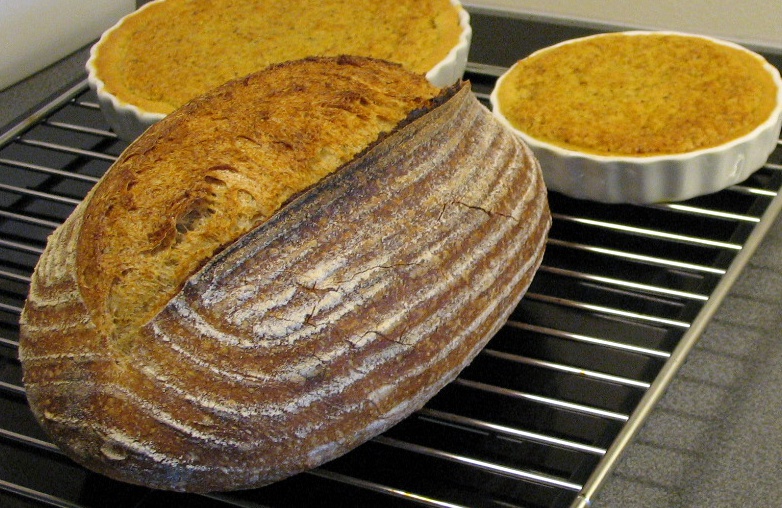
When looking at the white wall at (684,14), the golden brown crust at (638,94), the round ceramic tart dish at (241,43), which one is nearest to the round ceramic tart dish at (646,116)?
the golden brown crust at (638,94)

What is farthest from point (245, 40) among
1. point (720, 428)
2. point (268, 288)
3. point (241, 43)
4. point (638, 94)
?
point (720, 428)

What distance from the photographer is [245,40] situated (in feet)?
5.34

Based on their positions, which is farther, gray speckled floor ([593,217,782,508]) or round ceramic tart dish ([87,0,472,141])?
round ceramic tart dish ([87,0,472,141])

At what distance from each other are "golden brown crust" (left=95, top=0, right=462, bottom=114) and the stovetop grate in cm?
23

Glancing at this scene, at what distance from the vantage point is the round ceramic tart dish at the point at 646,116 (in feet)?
4.18

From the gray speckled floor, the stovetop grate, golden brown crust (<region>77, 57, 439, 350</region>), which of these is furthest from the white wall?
golden brown crust (<region>77, 57, 439, 350</region>)

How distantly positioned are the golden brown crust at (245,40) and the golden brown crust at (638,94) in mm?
190

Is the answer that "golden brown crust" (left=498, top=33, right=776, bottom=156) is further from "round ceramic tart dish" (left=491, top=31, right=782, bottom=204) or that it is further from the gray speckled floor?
the gray speckled floor

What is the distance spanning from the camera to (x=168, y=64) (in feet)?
5.22

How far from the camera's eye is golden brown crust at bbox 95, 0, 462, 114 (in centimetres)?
154

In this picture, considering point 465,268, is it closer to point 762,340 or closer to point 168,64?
point 762,340

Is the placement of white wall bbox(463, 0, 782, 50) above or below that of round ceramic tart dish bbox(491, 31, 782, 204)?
below

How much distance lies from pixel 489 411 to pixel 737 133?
1.82 feet

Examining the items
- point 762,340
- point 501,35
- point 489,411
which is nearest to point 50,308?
point 489,411
